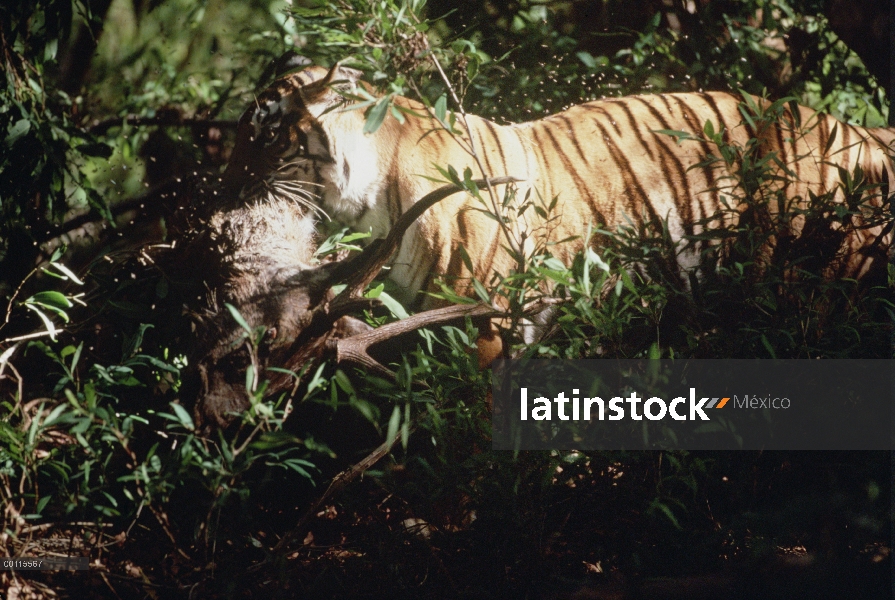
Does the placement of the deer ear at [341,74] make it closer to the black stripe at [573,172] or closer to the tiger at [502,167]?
the tiger at [502,167]

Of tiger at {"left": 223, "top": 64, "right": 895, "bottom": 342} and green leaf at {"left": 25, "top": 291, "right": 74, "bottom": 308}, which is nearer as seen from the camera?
green leaf at {"left": 25, "top": 291, "right": 74, "bottom": 308}

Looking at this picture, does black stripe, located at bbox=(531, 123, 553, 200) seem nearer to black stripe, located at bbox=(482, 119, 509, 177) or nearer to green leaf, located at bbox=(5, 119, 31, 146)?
black stripe, located at bbox=(482, 119, 509, 177)

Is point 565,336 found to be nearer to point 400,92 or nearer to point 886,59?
point 400,92

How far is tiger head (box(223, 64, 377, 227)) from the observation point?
1.75 metres

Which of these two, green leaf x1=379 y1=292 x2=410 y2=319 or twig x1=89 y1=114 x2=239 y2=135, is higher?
twig x1=89 y1=114 x2=239 y2=135

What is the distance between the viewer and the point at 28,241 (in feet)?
6.84

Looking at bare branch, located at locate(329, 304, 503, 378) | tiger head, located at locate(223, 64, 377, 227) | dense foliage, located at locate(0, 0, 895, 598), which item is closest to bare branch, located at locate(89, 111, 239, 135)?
dense foliage, located at locate(0, 0, 895, 598)

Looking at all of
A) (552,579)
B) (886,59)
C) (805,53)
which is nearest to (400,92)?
(552,579)

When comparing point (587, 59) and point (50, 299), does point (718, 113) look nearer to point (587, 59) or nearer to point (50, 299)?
point (587, 59)

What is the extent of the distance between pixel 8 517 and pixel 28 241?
1011 mm

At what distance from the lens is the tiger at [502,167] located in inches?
68.4

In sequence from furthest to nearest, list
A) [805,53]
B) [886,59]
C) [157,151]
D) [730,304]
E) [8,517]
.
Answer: [157,151] < [805,53] < [886,59] < [730,304] < [8,517]

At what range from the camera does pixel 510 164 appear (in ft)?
6.26

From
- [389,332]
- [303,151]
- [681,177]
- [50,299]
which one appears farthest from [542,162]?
[50,299]
